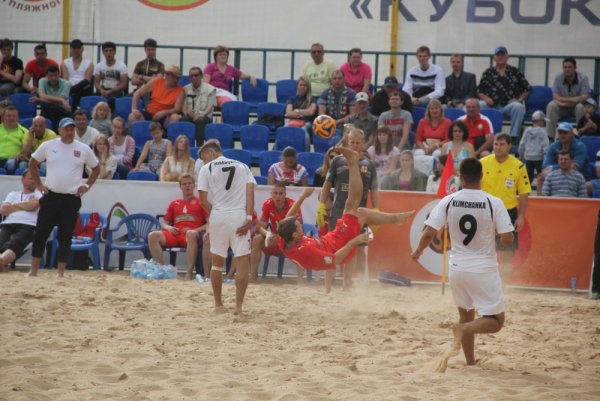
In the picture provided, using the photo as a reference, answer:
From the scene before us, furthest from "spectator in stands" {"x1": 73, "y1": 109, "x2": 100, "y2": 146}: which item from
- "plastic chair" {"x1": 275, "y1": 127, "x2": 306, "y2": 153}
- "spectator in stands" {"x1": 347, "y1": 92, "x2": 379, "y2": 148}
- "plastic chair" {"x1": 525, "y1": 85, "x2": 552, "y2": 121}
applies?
"plastic chair" {"x1": 525, "y1": 85, "x2": 552, "y2": 121}

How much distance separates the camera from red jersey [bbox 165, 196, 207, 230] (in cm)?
1314

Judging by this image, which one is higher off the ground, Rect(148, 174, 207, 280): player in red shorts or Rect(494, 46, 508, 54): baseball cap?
Rect(494, 46, 508, 54): baseball cap

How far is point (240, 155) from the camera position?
1459 centimetres

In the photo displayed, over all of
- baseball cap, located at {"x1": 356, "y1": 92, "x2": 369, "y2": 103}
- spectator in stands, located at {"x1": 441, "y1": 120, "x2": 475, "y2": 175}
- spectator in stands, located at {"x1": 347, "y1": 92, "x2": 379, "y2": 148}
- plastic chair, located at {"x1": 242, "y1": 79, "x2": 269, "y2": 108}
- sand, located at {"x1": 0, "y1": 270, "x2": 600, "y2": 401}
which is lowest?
sand, located at {"x1": 0, "y1": 270, "x2": 600, "y2": 401}

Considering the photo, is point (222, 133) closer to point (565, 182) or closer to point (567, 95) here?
point (565, 182)

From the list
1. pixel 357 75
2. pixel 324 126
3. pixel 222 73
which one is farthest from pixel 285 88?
pixel 324 126

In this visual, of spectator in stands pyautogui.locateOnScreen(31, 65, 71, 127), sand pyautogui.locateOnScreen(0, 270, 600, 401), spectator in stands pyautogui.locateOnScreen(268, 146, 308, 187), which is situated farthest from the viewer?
spectator in stands pyautogui.locateOnScreen(31, 65, 71, 127)

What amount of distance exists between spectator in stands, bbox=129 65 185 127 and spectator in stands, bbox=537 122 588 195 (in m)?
6.35

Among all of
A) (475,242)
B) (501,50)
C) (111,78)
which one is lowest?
(475,242)

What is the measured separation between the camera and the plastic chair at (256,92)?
671 inches

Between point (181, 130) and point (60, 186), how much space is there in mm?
4047

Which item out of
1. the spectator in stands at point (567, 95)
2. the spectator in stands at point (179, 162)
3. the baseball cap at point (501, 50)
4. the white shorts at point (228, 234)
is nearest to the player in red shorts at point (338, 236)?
the white shorts at point (228, 234)

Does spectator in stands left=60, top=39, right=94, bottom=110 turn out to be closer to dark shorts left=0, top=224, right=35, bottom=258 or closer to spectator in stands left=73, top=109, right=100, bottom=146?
spectator in stands left=73, top=109, right=100, bottom=146

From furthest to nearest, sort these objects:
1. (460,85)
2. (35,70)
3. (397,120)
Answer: (35,70) < (460,85) < (397,120)
